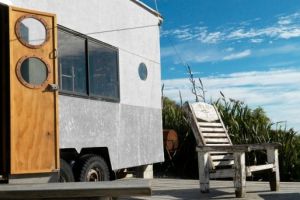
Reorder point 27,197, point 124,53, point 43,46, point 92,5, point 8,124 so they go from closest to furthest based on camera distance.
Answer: point 27,197
point 8,124
point 43,46
point 92,5
point 124,53

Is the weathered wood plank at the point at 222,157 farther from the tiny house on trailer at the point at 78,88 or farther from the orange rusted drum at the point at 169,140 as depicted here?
the orange rusted drum at the point at 169,140

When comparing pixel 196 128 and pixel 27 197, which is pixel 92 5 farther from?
pixel 27 197

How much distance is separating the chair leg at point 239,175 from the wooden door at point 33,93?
7.69ft

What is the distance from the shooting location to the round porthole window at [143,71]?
8.22 meters

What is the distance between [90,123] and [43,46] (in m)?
1.61

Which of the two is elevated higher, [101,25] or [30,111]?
[101,25]

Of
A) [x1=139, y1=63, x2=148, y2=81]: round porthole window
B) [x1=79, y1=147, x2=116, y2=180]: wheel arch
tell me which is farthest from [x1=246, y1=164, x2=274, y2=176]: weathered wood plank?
[x1=139, y1=63, x2=148, y2=81]: round porthole window

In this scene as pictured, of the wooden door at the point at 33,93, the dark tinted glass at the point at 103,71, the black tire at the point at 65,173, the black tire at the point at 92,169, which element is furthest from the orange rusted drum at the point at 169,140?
the wooden door at the point at 33,93

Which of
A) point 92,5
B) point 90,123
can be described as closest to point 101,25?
point 92,5

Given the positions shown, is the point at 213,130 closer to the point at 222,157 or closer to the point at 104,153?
the point at 222,157

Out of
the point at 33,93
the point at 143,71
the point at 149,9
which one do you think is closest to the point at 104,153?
the point at 143,71

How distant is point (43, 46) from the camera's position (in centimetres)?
523

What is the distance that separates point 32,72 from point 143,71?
3.38m

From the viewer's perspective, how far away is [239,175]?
6.39 metres
